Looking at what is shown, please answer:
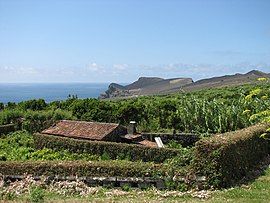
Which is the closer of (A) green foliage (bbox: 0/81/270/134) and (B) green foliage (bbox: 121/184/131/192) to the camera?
(B) green foliage (bbox: 121/184/131/192)

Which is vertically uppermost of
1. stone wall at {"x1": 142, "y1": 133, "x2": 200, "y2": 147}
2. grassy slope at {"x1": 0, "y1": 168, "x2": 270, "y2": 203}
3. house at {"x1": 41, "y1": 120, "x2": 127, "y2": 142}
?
house at {"x1": 41, "y1": 120, "x2": 127, "y2": 142}

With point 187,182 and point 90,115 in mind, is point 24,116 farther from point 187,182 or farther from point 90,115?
point 187,182

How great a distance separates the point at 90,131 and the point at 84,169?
30.2 ft

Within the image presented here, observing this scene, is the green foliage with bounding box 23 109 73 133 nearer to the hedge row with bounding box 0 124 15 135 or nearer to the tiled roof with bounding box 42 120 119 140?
the hedge row with bounding box 0 124 15 135

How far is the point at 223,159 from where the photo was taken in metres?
15.3

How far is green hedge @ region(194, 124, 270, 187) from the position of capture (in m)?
15.1

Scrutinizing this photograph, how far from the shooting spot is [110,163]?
16.5 metres

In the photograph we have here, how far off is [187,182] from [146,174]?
168 centimetres

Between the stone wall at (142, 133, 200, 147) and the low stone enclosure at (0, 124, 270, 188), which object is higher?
the low stone enclosure at (0, 124, 270, 188)

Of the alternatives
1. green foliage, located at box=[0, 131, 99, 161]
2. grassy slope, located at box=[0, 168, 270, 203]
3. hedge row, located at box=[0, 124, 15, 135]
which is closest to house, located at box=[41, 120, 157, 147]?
green foliage, located at box=[0, 131, 99, 161]

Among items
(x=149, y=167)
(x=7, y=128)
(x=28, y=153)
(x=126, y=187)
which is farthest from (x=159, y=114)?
(x=126, y=187)

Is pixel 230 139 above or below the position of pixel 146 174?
above

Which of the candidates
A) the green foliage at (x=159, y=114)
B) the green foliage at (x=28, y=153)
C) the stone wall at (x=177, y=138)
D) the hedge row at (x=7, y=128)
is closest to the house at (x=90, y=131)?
the green foliage at (x=28, y=153)

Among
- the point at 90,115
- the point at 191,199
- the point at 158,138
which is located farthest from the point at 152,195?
the point at 90,115
